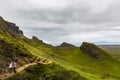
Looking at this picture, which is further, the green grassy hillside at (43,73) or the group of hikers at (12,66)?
the group of hikers at (12,66)

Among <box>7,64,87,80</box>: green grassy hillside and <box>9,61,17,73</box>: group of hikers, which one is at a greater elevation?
<box>9,61,17,73</box>: group of hikers

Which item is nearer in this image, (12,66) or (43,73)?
(12,66)

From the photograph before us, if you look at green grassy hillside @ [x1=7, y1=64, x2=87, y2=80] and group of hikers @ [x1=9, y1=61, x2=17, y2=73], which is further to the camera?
group of hikers @ [x1=9, y1=61, x2=17, y2=73]

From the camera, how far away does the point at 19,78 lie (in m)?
76.9

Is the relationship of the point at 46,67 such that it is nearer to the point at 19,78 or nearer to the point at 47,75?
the point at 47,75

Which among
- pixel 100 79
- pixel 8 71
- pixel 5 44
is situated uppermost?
pixel 5 44

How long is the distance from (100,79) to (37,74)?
256 ft

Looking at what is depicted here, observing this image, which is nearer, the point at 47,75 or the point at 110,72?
the point at 47,75

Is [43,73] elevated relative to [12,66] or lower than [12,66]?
lower

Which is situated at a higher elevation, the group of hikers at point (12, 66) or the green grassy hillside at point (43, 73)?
the group of hikers at point (12, 66)

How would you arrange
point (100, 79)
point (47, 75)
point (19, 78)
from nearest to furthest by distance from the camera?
point (19, 78)
point (47, 75)
point (100, 79)

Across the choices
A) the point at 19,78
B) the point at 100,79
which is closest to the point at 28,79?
the point at 19,78

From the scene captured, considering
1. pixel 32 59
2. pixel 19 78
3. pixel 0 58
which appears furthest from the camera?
pixel 32 59

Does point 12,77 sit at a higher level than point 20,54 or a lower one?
lower
